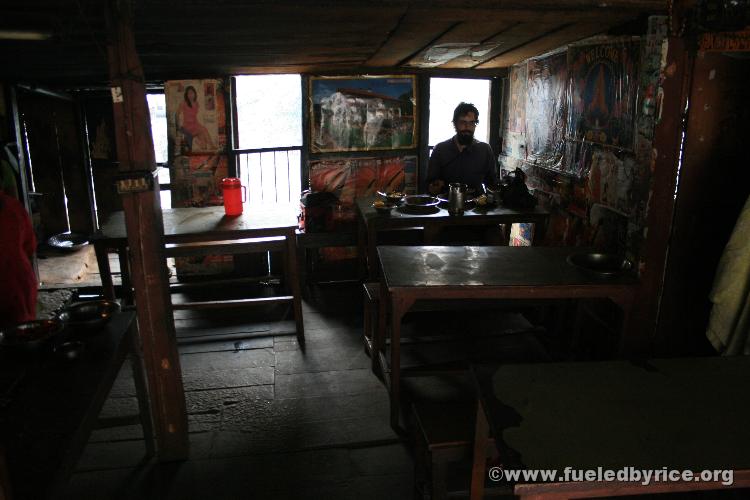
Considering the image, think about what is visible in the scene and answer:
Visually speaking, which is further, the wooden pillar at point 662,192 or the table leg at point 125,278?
the table leg at point 125,278

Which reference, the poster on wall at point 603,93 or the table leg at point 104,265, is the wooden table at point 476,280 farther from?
the table leg at point 104,265

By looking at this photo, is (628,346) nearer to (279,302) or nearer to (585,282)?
(585,282)

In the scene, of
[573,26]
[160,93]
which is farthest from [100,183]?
[573,26]

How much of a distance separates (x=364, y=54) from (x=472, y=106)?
57.3 inches

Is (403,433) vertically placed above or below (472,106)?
below

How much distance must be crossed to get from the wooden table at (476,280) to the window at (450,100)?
10.5ft

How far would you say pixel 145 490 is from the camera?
3.26 m

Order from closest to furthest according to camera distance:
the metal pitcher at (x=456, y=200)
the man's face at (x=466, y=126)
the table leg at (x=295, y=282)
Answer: the table leg at (x=295, y=282)
the metal pitcher at (x=456, y=200)
the man's face at (x=466, y=126)

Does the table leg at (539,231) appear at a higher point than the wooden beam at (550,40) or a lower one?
lower

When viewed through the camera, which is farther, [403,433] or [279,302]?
[279,302]

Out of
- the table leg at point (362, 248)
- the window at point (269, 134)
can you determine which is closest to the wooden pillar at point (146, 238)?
the table leg at point (362, 248)

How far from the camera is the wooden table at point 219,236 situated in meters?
Result: 5.00

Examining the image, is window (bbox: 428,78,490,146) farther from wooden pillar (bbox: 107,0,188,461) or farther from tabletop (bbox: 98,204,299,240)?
wooden pillar (bbox: 107,0,188,461)

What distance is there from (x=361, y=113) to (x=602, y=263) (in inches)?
152
